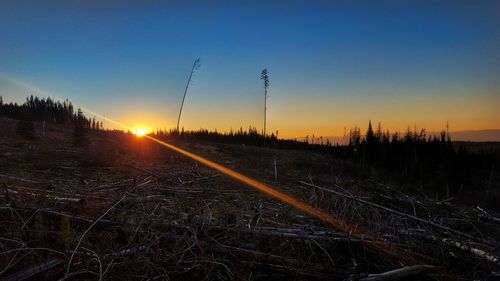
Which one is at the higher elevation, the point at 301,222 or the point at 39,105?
the point at 39,105

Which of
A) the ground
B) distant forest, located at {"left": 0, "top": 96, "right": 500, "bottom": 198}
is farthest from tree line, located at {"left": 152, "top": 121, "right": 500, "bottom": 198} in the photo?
the ground

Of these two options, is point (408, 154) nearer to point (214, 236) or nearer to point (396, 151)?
point (396, 151)

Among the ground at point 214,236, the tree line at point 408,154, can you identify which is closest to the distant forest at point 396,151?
the tree line at point 408,154

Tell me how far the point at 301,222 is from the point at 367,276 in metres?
2.24

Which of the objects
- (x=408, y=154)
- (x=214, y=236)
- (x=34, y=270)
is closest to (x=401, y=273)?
(x=214, y=236)

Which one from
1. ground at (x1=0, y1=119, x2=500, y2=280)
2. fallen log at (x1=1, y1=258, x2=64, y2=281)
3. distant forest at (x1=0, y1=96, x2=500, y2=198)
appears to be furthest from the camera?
distant forest at (x1=0, y1=96, x2=500, y2=198)

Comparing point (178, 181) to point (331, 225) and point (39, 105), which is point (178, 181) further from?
point (39, 105)

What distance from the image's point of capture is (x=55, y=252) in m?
5.26

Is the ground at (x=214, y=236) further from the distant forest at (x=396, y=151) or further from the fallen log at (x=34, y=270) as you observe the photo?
the distant forest at (x=396, y=151)

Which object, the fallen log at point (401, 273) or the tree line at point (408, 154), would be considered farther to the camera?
the tree line at point (408, 154)

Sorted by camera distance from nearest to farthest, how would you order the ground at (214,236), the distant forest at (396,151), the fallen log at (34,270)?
the fallen log at (34,270) → the ground at (214,236) → the distant forest at (396,151)

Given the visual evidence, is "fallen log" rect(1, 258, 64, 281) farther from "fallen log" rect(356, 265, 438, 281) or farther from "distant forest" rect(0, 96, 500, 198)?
"distant forest" rect(0, 96, 500, 198)

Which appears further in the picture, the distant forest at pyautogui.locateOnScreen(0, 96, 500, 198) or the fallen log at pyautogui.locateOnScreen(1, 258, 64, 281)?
the distant forest at pyautogui.locateOnScreen(0, 96, 500, 198)

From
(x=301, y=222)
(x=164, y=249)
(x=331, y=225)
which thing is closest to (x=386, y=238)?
(x=331, y=225)
